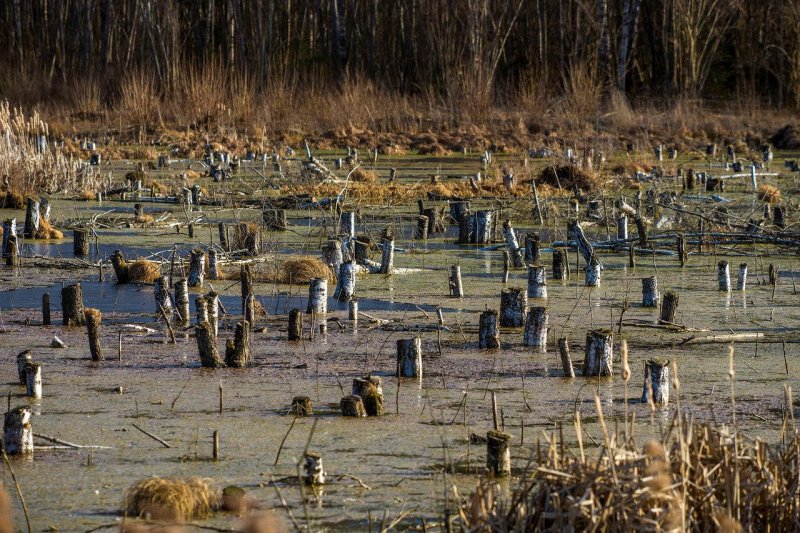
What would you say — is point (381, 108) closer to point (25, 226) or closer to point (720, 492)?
point (25, 226)

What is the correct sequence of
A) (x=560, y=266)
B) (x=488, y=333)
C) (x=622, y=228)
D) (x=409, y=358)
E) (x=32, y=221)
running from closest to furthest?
1. (x=409, y=358)
2. (x=488, y=333)
3. (x=560, y=266)
4. (x=622, y=228)
5. (x=32, y=221)

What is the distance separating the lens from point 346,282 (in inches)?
310

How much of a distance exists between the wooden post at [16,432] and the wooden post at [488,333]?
102 inches

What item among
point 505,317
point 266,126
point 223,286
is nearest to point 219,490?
point 505,317

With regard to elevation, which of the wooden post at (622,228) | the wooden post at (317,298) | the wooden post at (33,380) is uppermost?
the wooden post at (622,228)

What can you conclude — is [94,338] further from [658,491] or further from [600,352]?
[658,491]

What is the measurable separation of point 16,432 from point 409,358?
74.7 inches

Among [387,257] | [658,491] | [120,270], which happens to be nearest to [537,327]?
[387,257]

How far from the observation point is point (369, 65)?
26.0 meters

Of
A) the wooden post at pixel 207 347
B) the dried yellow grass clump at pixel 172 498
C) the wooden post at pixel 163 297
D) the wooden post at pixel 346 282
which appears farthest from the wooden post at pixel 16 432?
the wooden post at pixel 346 282

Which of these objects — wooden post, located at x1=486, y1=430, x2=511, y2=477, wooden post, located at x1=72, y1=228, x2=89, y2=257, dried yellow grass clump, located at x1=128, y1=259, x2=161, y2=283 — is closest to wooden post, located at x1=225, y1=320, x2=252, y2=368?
wooden post, located at x1=486, y1=430, x2=511, y2=477

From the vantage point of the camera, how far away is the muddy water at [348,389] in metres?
4.26

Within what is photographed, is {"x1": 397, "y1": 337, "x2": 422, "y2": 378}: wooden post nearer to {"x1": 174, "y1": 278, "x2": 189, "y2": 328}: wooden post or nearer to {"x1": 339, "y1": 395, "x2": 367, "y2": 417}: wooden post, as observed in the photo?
{"x1": 339, "y1": 395, "x2": 367, "y2": 417}: wooden post

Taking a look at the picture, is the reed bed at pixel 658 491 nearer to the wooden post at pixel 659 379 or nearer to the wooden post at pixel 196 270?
the wooden post at pixel 659 379
